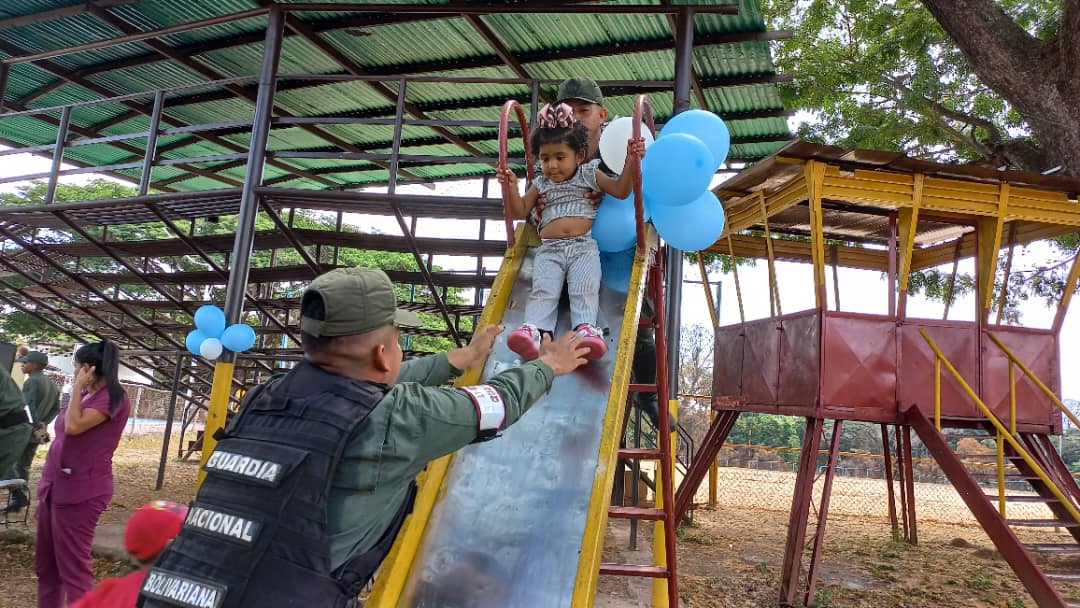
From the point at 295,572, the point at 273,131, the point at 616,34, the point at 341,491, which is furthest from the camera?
the point at 273,131

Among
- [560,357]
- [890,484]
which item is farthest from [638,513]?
[890,484]

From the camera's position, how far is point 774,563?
7832mm

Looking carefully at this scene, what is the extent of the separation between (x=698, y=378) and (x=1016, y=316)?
18427 millimetres

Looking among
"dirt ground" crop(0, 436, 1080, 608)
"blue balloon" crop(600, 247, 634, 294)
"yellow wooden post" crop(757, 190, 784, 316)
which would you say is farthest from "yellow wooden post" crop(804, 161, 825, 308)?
"dirt ground" crop(0, 436, 1080, 608)

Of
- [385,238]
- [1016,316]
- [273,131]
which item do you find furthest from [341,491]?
[1016,316]

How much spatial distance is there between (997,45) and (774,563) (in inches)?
247

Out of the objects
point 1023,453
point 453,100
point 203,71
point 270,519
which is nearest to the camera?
point 270,519

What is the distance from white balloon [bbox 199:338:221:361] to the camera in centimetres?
723

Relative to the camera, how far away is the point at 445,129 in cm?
1026

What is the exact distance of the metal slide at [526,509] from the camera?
9.02ft

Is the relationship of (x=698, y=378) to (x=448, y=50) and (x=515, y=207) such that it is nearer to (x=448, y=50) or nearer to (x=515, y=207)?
(x=448, y=50)

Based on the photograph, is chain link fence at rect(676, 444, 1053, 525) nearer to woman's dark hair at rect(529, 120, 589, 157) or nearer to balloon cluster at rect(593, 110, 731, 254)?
balloon cluster at rect(593, 110, 731, 254)

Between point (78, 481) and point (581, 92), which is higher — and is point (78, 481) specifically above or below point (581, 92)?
below

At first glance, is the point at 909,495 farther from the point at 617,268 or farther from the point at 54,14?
the point at 54,14
